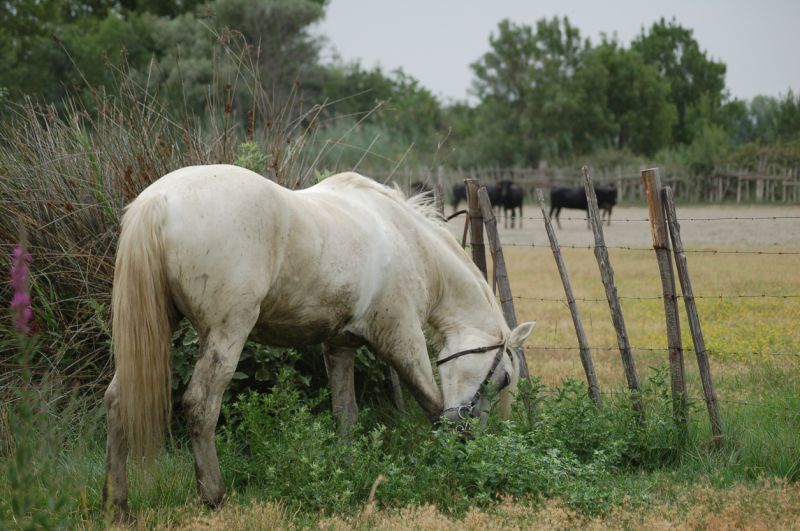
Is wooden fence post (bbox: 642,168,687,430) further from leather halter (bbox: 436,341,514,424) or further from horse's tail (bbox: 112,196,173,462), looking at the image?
horse's tail (bbox: 112,196,173,462)

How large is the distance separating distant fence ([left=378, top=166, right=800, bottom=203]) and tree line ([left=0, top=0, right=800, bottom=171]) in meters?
0.83

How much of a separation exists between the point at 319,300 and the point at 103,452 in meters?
1.57

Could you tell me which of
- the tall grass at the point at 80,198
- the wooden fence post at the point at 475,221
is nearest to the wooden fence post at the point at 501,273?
the wooden fence post at the point at 475,221

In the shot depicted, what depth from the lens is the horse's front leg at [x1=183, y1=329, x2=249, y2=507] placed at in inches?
141

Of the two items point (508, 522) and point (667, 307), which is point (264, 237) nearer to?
point (508, 522)

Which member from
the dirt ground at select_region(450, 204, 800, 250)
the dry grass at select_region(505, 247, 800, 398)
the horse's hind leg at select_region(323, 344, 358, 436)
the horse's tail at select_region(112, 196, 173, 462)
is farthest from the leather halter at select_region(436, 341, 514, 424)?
the dirt ground at select_region(450, 204, 800, 250)

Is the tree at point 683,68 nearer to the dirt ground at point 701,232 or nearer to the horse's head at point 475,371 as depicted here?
the dirt ground at point 701,232

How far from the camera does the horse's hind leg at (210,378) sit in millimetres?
3570

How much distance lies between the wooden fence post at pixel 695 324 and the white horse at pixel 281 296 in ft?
3.43

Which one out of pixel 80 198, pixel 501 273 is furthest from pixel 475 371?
pixel 80 198

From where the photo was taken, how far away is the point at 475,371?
4.64 metres

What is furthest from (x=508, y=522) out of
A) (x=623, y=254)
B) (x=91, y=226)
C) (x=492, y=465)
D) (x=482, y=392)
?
(x=623, y=254)

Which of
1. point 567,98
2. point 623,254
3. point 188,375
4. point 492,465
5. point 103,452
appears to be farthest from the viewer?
point 567,98

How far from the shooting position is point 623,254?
16.2m
